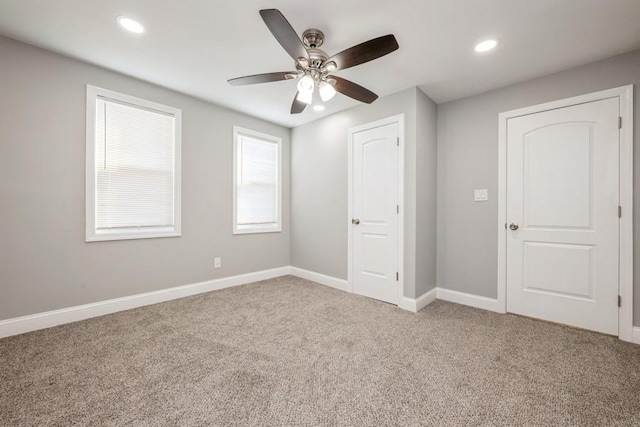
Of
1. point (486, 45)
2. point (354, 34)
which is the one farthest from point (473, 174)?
point (354, 34)

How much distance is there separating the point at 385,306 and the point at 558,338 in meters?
1.55

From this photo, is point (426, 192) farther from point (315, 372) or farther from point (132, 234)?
point (132, 234)

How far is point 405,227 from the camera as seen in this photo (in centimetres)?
305

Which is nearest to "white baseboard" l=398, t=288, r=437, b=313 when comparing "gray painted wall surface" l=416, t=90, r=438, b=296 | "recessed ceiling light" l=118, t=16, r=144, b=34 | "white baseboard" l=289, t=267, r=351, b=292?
"gray painted wall surface" l=416, t=90, r=438, b=296

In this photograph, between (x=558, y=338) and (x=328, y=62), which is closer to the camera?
(x=328, y=62)

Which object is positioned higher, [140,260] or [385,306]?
[140,260]

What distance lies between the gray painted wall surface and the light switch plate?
0.45 meters

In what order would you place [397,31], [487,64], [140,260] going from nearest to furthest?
[397,31] → [487,64] → [140,260]

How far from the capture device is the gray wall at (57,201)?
7.50 feet

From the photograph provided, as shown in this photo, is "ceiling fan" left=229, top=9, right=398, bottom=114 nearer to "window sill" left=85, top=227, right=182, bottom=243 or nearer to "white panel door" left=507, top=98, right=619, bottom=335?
"white panel door" left=507, top=98, right=619, bottom=335

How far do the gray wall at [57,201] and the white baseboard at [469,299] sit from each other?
3.26m

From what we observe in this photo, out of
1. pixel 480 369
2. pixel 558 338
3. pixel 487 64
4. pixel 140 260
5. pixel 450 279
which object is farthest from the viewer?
pixel 450 279

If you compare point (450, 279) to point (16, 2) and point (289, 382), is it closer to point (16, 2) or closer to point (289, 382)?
point (289, 382)

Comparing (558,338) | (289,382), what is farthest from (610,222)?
(289,382)
